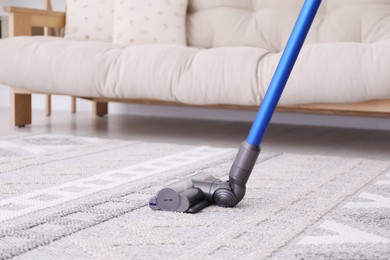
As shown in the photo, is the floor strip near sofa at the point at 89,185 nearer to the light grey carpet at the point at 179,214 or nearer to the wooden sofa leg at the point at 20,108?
the light grey carpet at the point at 179,214

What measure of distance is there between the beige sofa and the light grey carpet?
0.25 meters

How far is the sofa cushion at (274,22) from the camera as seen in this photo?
250cm

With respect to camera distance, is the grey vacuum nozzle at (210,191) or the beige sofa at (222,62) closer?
the grey vacuum nozzle at (210,191)

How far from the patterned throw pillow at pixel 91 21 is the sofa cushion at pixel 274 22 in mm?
396

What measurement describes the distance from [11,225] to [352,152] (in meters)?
1.39

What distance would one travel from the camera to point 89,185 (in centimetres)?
146

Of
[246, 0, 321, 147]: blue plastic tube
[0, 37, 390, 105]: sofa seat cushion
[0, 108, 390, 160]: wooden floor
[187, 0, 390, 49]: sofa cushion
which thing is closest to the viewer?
[246, 0, 321, 147]: blue plastic tube

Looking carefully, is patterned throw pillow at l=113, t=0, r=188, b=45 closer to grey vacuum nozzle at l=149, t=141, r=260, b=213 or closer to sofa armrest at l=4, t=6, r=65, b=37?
sofa armrest at l=4, t=6, r=65, b=37

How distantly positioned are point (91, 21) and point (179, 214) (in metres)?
1.99

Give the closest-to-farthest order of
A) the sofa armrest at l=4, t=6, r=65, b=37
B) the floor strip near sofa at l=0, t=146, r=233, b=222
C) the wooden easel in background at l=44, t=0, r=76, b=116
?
the floor strip near sofa at l=0, t=146, r=233, b=222, the sofa armrest at l=4, t=6, r=65, b=37, the wooden easel in background at l=44, t=0, r=76, b=116

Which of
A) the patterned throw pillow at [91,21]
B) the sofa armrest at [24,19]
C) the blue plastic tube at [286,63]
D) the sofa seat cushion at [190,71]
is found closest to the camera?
the blue plastic tube at [286,63]

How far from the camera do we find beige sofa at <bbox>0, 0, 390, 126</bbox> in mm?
1982

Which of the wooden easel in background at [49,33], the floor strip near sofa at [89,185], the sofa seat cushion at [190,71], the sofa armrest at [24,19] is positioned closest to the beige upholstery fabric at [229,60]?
the sofa seat cushion at [190,71]

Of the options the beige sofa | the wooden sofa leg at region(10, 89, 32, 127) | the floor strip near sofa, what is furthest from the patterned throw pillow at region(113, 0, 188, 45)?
the floor strip near sofa
